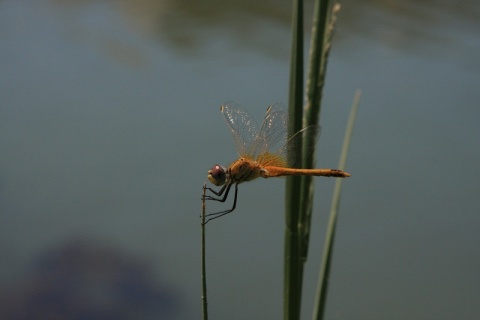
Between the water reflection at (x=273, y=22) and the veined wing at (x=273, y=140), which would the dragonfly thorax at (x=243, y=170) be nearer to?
the veined wing at (x=273, y=140)

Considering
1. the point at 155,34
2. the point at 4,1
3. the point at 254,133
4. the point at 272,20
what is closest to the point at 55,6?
the point at 4,1

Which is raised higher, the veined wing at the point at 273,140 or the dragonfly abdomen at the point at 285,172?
the veined wing at the point at 273,140

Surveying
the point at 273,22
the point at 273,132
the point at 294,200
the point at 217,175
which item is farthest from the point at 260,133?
the point at 273,22

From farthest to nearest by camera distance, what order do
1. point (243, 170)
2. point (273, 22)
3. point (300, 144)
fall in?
1. point (273, 22)
2. point (243, 170)
3. point (300, 144)

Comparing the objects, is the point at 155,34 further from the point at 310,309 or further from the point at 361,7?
the point at 310,309

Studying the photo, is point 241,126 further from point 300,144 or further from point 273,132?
point 300,144

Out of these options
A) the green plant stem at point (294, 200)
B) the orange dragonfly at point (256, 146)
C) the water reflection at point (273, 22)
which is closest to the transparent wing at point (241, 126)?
the orange dragonfly at point (256, 146)

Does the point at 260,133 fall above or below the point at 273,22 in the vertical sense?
below

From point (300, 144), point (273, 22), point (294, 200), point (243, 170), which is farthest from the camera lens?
point (273, 22)
